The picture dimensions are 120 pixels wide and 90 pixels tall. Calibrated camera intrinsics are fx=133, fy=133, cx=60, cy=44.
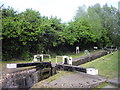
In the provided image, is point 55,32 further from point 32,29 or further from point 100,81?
Answer: point 100,81

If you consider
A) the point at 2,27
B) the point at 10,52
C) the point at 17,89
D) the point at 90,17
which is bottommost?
the point at 17,89

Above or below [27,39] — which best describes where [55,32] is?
above

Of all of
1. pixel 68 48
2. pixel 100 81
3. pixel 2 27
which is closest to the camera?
pixel 100 81

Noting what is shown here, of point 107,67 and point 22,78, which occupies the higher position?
point 107,67

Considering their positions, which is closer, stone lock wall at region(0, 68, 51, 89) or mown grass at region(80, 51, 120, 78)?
mown grass at region(80, 51, 120, 78)

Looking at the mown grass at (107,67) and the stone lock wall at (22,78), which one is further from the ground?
the mown grass at (107,67)

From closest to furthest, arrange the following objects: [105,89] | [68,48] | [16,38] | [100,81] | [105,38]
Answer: [105,89] → [100,81] → [16,38] → [68,48] → [105,38]

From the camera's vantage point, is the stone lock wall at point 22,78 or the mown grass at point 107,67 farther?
the stone lock wall at point 22,78

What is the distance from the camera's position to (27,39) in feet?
26.4

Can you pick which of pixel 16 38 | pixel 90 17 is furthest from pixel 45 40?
pixel 90 17

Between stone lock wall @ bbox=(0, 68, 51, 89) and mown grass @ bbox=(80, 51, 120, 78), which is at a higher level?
mown grass @ bbox=(80, 51, 120, 78)

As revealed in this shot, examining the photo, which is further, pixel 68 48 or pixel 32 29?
pixel 68 48

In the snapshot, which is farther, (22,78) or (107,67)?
(107,67)

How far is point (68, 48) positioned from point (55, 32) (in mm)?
2793
